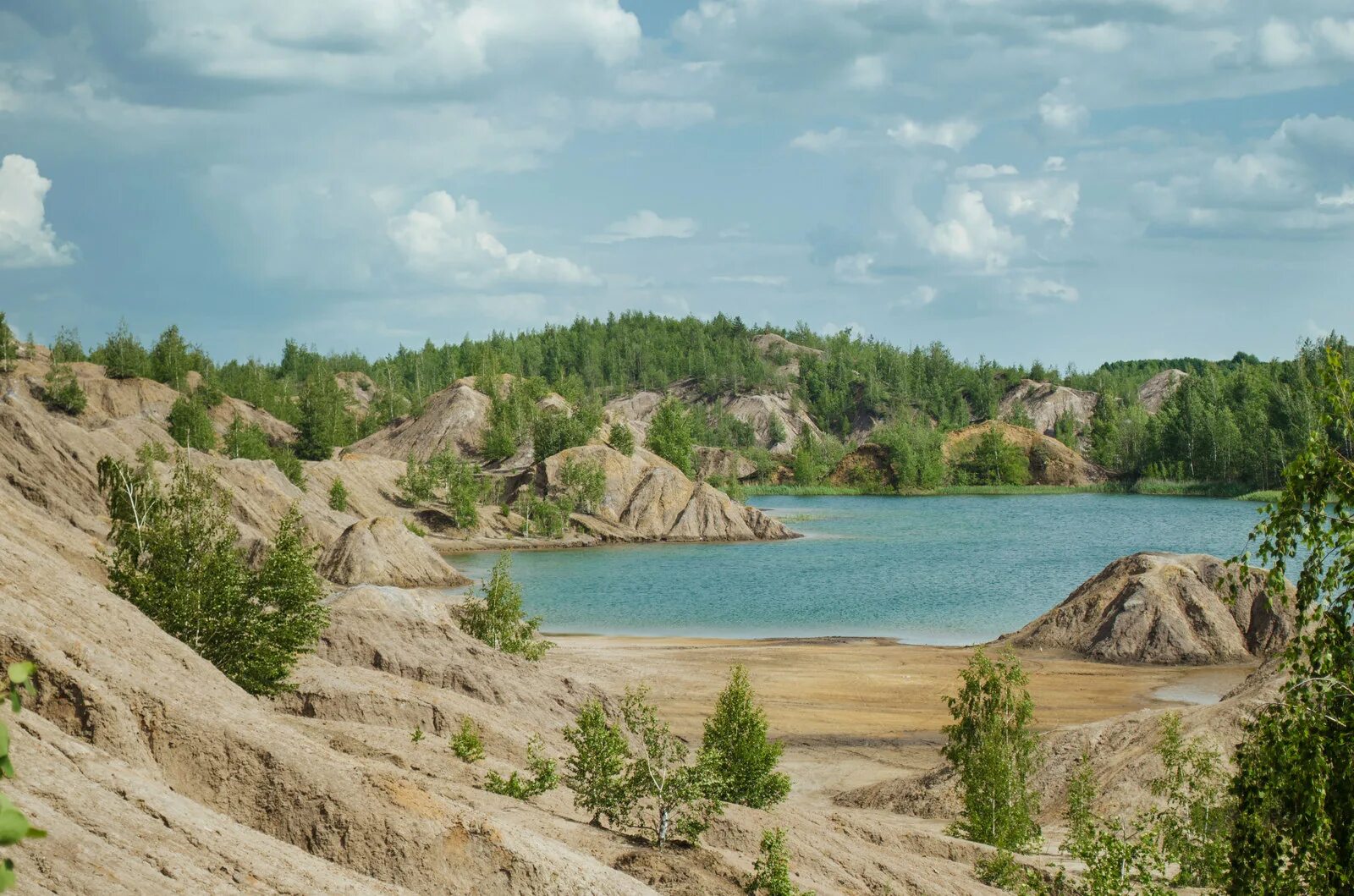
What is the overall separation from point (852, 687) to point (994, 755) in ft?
61.3

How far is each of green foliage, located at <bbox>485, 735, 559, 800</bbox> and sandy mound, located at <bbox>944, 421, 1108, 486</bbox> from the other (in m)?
162

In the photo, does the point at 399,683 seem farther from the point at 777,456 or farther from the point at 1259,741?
the point at 777,456

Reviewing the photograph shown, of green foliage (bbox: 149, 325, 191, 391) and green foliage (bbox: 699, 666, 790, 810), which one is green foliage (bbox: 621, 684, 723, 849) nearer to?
green foliage (bbox: 699, 666, 790, 810)

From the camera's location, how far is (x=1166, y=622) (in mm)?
44531

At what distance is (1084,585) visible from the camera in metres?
49.6

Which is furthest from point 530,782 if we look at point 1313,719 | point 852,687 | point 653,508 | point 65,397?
point 65,397

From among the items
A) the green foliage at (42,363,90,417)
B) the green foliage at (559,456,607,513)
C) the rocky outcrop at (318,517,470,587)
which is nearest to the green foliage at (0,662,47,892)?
the rocky outcrop at (318,517,470,587)

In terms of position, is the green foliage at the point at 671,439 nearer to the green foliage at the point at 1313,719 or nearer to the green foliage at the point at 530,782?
the green foliage at the point at 530,782

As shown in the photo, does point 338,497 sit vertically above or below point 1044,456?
below

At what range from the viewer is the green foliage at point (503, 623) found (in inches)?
1271

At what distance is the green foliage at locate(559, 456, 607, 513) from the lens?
10000 cm

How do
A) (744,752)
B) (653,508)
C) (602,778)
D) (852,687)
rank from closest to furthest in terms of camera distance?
(602,778) < (744,752) < (852,687) < (653,508)

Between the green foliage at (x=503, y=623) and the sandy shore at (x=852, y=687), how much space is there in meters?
3.67

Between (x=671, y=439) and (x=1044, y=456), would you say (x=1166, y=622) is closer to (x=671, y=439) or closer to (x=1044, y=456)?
(x=671, y=439)
